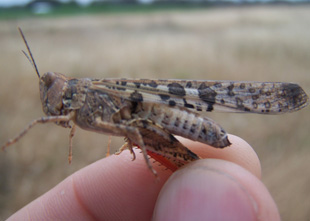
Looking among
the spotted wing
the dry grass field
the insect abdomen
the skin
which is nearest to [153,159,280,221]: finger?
the skin

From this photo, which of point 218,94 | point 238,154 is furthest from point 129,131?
point 238,154

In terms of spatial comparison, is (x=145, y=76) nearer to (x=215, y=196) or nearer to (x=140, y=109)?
(x=140, y=109)

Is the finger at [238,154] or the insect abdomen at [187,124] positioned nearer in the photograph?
the insect abdomen at [187,124]

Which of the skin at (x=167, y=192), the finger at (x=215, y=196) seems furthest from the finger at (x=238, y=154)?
the finger at (x=215, y=196)

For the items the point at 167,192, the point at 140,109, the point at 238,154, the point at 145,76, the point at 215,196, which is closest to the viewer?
the point at 215,196

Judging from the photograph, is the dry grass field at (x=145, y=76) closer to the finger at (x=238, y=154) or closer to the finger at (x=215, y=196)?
the finger at (x=238, y=154)

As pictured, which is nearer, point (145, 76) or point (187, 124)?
point (187, 124)
